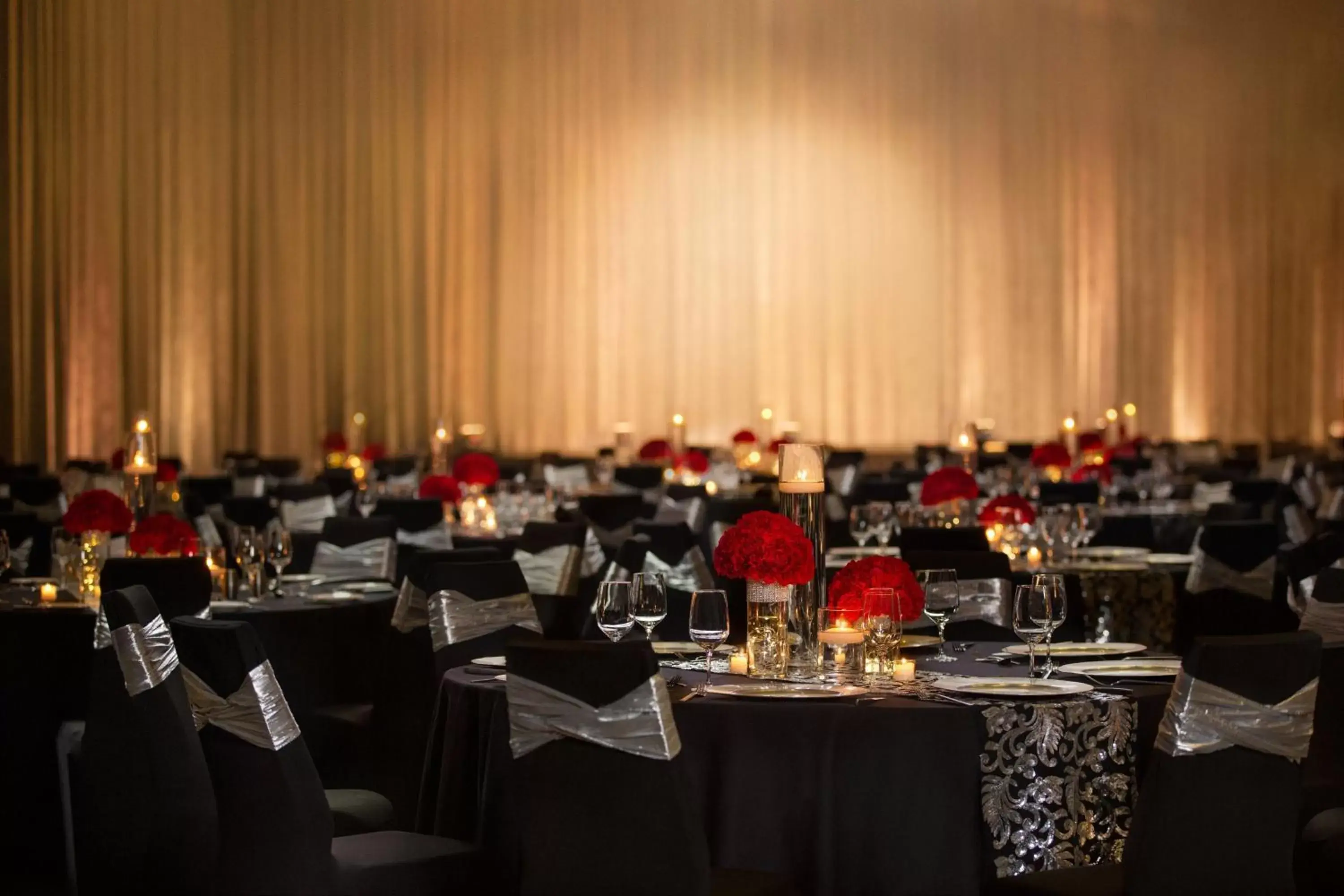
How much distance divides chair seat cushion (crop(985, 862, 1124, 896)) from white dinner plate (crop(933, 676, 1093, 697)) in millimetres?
328

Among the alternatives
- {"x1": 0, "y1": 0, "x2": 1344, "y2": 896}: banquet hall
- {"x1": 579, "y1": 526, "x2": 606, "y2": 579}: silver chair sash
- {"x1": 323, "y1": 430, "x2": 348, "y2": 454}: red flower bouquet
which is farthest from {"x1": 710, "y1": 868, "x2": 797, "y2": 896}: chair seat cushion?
{"x1": 323, "y1": 430, "x2": 348, "y2": 454}: red flower bouquet

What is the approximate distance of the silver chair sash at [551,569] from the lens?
6.45 meters

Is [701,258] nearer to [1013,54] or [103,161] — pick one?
[1013,54]

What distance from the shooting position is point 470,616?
15.0ft

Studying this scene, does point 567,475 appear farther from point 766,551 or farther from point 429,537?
point 766,551

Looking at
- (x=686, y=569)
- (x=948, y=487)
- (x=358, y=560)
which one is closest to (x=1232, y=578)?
(x=948, y=487)

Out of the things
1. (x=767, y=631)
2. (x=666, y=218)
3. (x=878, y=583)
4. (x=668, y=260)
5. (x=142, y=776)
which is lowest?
(x=142, y=776)

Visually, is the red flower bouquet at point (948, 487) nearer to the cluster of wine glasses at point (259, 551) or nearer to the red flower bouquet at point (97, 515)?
the cluster of wine glasses at point (259, 551)

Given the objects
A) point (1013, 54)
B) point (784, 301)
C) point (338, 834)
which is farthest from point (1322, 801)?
point (1013, 54)

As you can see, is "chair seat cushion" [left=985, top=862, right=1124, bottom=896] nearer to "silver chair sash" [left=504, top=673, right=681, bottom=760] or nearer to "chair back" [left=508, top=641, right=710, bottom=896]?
"chair back" [left=508, top=641, right=710, bottom=896]

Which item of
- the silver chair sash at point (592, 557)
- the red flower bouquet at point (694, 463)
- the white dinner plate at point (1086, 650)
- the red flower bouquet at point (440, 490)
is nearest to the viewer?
the white dinner plate at point (1086, 650)

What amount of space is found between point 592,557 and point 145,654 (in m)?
3.81

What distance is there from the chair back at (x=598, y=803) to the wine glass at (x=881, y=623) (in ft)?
2.60

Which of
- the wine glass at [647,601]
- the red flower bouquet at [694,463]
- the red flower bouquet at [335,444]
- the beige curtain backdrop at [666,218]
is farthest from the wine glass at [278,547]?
the beige curtain backdrop at [666,218]
